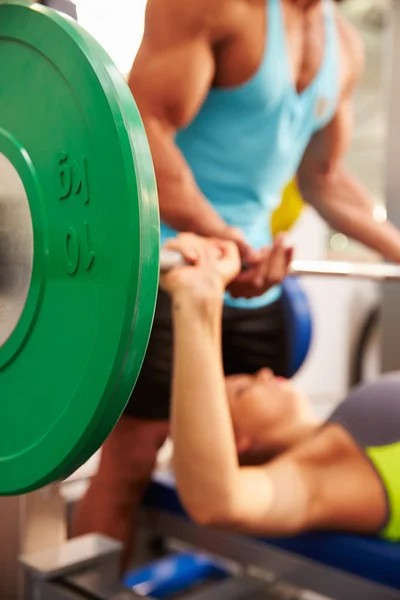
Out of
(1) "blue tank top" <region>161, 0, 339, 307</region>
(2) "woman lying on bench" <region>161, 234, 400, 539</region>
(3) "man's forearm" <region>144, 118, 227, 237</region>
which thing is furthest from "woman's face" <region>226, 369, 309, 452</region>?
(3) "man's forearm" <region>144, 118, 227, 237</region>

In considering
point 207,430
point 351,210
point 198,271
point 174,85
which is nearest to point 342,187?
point 351,210

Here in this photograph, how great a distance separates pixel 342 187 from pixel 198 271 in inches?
Result: 29.3

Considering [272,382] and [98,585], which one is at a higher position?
[272,382]

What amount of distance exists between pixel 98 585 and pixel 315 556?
42cm

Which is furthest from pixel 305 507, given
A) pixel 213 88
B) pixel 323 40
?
pixel 323 40

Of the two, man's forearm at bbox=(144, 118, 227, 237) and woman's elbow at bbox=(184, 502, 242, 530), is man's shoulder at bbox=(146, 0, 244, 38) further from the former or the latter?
woman's elbow at bbox=(184, 502, 242, 530)

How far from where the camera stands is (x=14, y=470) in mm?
606

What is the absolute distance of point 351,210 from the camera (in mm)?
1602

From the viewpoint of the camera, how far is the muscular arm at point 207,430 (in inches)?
39.6

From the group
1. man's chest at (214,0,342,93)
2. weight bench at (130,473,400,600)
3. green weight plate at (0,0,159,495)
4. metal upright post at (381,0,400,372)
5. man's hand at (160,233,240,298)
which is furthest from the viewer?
metal upright post at (381,0,400,372)

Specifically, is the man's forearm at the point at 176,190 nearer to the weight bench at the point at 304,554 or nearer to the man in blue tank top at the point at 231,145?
the man in blue tank top at the point at 231,145

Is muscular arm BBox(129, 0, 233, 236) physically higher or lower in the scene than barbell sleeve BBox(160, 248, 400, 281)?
higher

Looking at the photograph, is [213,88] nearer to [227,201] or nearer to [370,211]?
[227,201]

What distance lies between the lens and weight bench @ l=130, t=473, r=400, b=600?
43.4 inches
